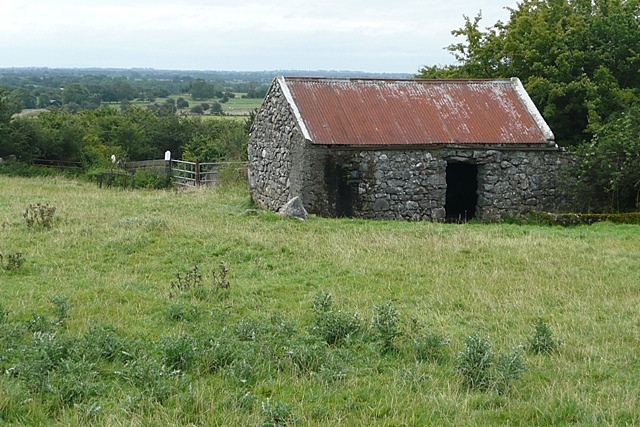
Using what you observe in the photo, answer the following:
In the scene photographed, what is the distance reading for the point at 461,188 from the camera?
19.7 meters

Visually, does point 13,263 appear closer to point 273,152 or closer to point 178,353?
point 178,353

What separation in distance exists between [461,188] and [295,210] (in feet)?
19.7

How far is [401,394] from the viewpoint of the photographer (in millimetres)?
6035

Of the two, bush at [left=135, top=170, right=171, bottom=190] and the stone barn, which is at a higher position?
the stone barn

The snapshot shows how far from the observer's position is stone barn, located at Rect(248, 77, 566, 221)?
1684cm

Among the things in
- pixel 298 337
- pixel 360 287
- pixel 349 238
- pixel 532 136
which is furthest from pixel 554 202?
pixel 298 337

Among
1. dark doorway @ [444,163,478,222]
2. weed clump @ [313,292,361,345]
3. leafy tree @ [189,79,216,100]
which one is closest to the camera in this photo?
weed clump @ [313,292,361,345]

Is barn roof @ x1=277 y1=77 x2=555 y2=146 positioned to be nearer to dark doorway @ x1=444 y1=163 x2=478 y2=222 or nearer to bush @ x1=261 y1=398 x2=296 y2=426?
dark doorway @ x1=444 y1=163 x2=478 y2=222

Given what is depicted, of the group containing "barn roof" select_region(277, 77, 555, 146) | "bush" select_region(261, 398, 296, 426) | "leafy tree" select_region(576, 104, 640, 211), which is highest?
"barn roof" select_region(277, 77, 555, 146)

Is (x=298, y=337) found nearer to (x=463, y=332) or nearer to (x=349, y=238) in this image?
(x=463, y=332)

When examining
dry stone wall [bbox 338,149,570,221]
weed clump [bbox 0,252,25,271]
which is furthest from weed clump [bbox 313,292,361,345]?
dry stone wall [bbox 338,149,570,221]

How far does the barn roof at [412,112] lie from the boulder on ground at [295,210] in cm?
159

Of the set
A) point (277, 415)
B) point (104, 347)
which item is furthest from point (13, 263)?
point (277, 415)

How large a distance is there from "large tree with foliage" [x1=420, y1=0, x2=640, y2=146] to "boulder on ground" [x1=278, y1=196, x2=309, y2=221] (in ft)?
29.8
